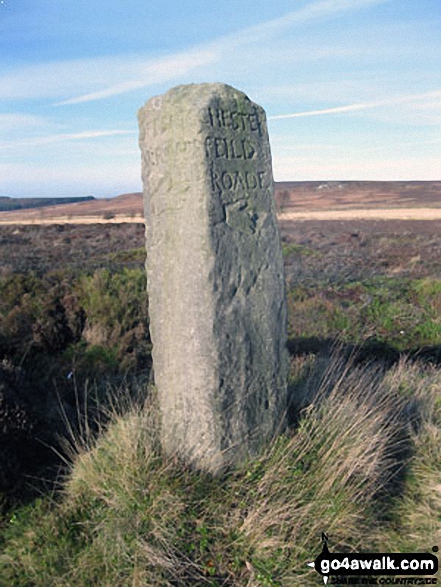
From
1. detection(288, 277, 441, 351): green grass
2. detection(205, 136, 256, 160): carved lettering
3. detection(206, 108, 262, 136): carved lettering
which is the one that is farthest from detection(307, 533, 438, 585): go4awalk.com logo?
detection(288, 277, 441, 351): green grass

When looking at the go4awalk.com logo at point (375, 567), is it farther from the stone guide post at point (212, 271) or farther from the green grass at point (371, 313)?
the green grass at point (371, 313)

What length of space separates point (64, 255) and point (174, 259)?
42.7 feet

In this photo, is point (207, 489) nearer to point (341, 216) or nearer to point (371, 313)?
point (371, 313)

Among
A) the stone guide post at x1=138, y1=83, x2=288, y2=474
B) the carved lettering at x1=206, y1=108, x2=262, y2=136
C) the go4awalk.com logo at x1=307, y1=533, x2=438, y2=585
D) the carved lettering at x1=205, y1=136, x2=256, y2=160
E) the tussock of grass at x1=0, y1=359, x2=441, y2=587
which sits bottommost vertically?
the go4awalk.com logo at x1=307, y1=533, x2=438, y2=585

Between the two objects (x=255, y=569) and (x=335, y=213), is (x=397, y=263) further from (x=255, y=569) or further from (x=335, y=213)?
(x=335, y=213)

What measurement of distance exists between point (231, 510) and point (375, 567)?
0.86m

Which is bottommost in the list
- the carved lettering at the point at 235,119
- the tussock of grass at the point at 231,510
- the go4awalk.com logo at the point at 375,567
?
the go4awalk.com logo at the point at 375,567

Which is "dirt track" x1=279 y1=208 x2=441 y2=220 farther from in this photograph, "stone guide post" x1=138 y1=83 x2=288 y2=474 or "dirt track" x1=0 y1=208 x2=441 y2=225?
"stone guide post" x1=138 y1=83 x2=288 y2=474

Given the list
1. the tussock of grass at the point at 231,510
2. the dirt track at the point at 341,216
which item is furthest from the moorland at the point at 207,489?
the dirt track at the point at 341,216

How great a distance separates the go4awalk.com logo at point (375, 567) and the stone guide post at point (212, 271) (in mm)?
847

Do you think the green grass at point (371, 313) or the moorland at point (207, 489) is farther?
the green grass at point (371, 313)

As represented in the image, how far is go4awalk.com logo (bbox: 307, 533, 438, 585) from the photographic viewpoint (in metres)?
3.05

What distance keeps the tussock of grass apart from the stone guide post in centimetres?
26

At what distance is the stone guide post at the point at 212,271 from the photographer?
Result: 11.1 feet
